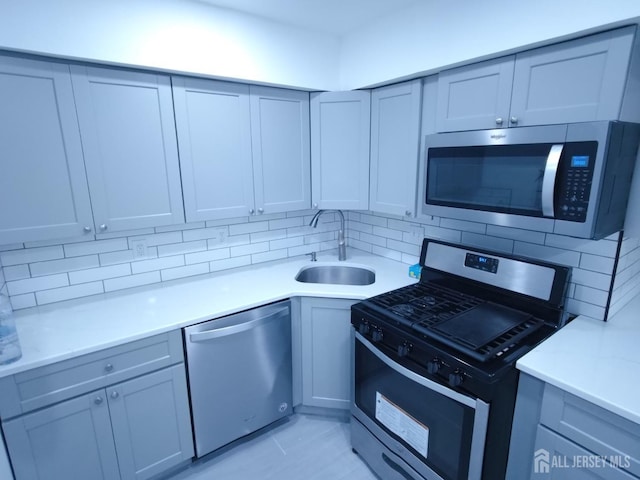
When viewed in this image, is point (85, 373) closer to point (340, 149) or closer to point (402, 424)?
point (402, 424)

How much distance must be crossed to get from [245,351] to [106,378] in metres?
0.66

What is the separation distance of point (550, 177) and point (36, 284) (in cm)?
248

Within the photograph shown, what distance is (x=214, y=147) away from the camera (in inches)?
79.0

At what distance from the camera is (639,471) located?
102 cm

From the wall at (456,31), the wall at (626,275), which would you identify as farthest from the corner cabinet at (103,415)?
the wall at (626,275)

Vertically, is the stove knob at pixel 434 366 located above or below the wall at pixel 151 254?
below

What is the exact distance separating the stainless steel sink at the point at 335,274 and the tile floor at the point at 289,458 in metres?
0.98

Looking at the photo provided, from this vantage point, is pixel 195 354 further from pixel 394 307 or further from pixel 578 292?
pixel 578 292

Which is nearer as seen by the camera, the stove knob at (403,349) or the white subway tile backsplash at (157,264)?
the stove knob at (403,349)

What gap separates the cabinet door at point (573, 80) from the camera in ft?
3.91

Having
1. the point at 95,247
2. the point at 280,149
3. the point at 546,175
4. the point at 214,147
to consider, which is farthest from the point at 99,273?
the point at 546,175

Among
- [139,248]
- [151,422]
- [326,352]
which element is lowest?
[151,422]

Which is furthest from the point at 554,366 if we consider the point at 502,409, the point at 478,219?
the point at 478,219

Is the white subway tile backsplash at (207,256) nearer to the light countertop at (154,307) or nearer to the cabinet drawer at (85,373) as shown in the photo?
the light countertop at (154,307)
